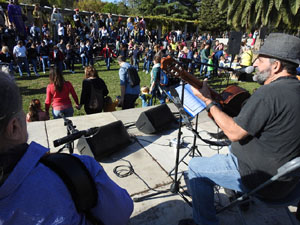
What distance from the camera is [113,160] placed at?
3.55m

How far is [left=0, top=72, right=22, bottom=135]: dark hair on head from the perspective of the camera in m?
0.81

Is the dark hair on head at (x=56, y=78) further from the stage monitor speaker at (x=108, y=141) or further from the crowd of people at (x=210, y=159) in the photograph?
the crowd of people at (x=210, y=159)

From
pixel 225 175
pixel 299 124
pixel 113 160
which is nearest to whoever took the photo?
pixel 299 124

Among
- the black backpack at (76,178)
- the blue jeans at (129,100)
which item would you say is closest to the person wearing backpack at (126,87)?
the blue jeans at (129,100)

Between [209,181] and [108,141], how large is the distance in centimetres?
202

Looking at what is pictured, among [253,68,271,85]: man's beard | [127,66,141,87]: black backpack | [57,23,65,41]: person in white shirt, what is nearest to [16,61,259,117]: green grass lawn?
[127,66,141,87]: black backpack

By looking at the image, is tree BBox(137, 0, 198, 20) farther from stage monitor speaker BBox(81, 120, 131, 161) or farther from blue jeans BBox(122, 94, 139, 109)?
stage monitor speaker BBox(81, 120, 131, 161)

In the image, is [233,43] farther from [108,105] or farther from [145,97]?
[108,105]

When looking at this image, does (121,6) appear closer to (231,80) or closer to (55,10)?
(55,10)

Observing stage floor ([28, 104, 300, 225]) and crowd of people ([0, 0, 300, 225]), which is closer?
crowd of people ([0, 0, 300, 225])

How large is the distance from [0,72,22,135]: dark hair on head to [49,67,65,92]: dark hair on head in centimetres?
364

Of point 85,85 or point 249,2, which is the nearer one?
point 85,85

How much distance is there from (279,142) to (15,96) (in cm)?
170

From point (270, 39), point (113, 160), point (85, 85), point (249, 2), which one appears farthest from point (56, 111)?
point (249, 2)
